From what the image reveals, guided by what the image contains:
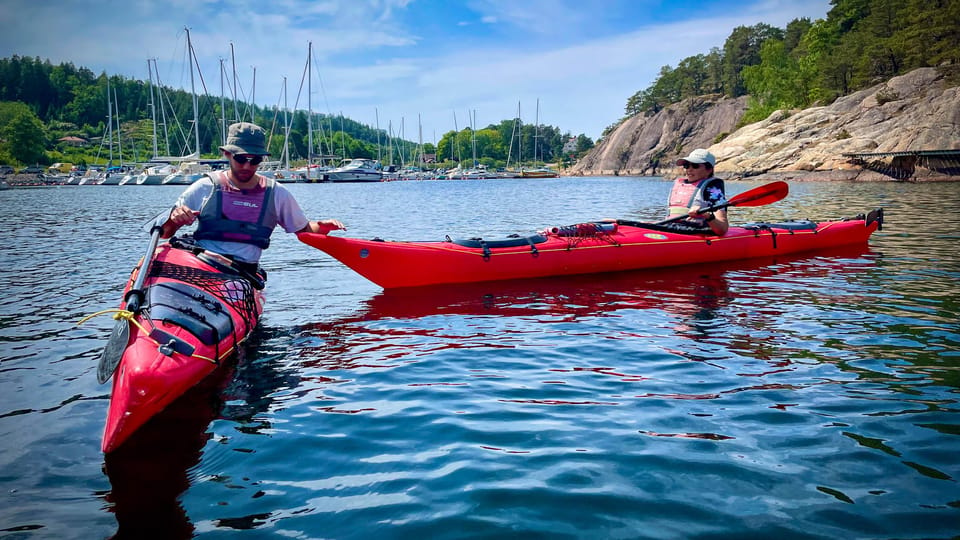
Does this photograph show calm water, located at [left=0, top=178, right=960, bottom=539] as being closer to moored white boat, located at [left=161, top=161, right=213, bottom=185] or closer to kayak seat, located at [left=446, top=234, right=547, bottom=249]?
kayak seat, located at [left=446, top=234, right=547, bottom=249]

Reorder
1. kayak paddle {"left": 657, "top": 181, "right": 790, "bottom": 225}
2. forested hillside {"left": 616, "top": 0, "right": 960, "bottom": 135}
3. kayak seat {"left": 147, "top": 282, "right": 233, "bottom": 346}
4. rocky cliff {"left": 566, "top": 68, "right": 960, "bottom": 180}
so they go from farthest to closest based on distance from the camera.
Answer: forested hillside {"left": 616, "top": 0, "right": 960, "bottom": 135} < rocky cliff {"left": 566, "top": 68, "right": 960, "bottom": 180} < kayak paddle {"left": 657, "top": 181, "right": 790, "bottom": 225} < kayak seat {"left": 147, "top": 282, "right": 233, "bottom": 346}

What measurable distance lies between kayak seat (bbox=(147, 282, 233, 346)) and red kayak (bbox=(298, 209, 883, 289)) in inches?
88.6

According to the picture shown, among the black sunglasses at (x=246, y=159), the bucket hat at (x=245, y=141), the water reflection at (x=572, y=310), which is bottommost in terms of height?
the water reflection at (x=572, y=310)

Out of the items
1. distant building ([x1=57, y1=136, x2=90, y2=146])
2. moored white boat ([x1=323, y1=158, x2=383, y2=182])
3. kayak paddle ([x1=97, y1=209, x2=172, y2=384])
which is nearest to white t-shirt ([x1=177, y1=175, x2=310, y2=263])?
kayak paddle ([x1=97, y1=209, x2=172, y2=384])

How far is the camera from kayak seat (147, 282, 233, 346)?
447 centimetres

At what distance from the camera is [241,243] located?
19.2 ft

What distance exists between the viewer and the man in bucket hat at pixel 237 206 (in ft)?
18.2

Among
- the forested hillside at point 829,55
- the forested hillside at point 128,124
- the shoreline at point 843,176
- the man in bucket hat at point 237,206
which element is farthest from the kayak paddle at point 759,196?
the forested hillside at point 128,124

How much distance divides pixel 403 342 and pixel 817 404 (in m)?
3.65

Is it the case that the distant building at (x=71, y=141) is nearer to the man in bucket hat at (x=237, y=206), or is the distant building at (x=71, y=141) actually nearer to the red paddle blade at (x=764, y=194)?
the man in bucket hat at (x=237, y=206)

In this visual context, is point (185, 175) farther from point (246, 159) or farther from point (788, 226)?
point (246, 159)

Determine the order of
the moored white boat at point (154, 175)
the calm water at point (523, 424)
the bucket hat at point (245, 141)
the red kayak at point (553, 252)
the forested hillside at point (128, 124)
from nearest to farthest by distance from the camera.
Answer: the calm water at point (523, 424), the bucket hat at point (245, 141), the red kayak at point (553, 252), the moored white boat at point (154, 175), the forested hillside at point (128, 124)

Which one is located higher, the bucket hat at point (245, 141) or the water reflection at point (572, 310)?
the bucket hat at point (245, 141)

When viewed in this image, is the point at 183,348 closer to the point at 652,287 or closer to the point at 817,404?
the point at 817,404
